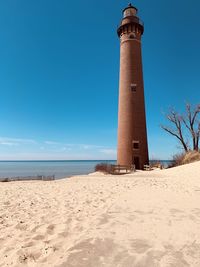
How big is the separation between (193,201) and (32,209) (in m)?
5.45

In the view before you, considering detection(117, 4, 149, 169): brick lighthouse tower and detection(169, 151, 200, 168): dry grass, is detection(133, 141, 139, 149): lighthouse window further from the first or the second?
detection(169, 151, 200, 168): dry grass

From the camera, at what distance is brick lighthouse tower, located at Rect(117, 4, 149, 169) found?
2738 cm

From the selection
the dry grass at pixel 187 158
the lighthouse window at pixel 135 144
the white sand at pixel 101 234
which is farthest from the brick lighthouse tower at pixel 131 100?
the white sand at pixel 101 234

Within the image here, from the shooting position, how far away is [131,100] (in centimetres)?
2811

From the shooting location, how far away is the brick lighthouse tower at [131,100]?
2738 centimetres

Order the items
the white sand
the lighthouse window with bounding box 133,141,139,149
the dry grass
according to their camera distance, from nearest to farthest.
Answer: the white sand, the dry grass, the lighthouse window with bounding box 133,141,139,149

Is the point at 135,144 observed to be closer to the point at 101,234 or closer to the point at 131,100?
the point at 131,100

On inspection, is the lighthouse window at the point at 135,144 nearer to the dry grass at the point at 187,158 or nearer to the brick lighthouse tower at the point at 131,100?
the brick lighthouse tower at the point at 131,100

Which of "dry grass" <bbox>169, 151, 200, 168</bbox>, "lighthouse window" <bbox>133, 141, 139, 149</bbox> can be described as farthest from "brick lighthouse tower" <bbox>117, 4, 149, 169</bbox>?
"dry grass" <bbox>169, 151, 200, 168</bbox>

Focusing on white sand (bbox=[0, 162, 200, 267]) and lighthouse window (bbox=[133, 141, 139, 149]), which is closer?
white sand (bbox=[0, 162, 200, 267])

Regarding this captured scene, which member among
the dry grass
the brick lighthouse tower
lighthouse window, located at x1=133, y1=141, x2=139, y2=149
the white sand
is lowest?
the white sand

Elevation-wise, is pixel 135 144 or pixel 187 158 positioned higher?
pixel 135 144

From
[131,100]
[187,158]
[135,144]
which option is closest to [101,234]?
[187,158]

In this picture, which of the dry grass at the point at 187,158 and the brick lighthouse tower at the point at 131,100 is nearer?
the dry grass at the point at 187,158
